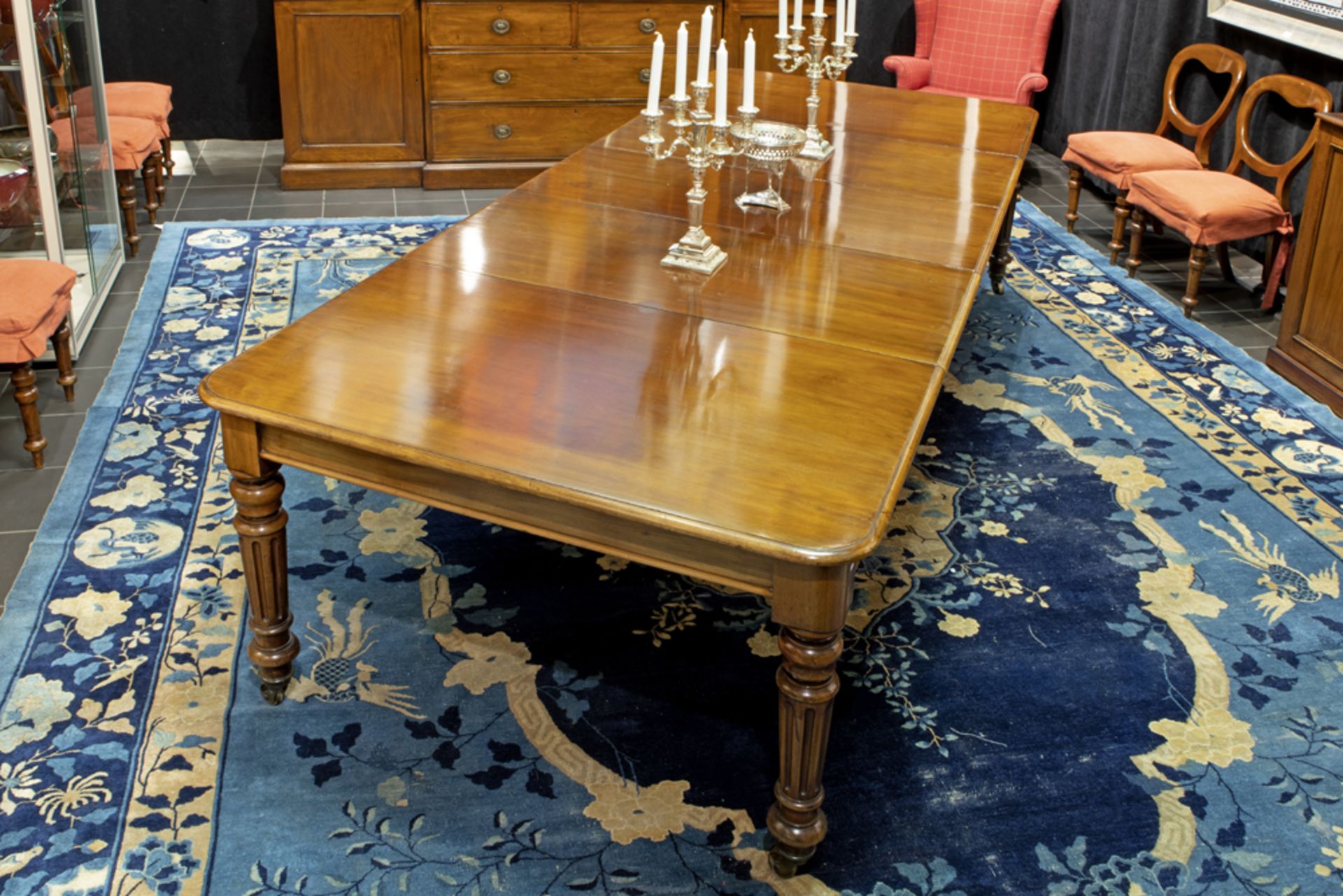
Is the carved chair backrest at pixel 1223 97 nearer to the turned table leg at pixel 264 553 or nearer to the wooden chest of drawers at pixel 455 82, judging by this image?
the wooden chest of drawers at pixel 455 82

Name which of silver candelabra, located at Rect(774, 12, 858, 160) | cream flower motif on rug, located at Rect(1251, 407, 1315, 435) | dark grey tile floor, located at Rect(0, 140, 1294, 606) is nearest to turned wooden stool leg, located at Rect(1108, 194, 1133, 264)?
dark grey tile floor, located at Rect(0, 140, 1294, 606)

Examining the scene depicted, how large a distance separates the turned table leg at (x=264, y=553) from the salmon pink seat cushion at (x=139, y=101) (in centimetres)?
336

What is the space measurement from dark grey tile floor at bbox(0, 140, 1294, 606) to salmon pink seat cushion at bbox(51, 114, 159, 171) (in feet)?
1.31

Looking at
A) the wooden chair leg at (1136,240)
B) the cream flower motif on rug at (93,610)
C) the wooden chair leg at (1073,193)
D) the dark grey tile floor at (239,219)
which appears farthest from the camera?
the wooden chair leg at (1073,193)

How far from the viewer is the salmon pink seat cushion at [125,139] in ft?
15.6

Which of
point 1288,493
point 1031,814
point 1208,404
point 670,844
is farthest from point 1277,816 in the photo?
point 1208,404

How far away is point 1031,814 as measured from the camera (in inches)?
103

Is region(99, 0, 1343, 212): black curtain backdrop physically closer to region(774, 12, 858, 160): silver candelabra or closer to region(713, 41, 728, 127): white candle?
region(774, 12, 858, 160): silver candelabra

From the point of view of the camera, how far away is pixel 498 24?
246 inches

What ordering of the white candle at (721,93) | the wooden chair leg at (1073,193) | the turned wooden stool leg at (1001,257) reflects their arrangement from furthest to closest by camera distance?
the wooden chair leg at (1073,193) < the turned wooden stool leg at (1001,257) < the white candle at (721,93)

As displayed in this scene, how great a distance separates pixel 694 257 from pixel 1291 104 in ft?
10.5

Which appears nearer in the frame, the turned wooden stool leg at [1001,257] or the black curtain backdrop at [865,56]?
the turned wooden stool leg at [1001,257]

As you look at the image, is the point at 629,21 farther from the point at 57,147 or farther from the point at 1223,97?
the point at 57,147

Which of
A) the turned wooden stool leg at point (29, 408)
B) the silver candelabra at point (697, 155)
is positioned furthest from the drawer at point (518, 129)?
the silver candelabra at point (697, 155)
